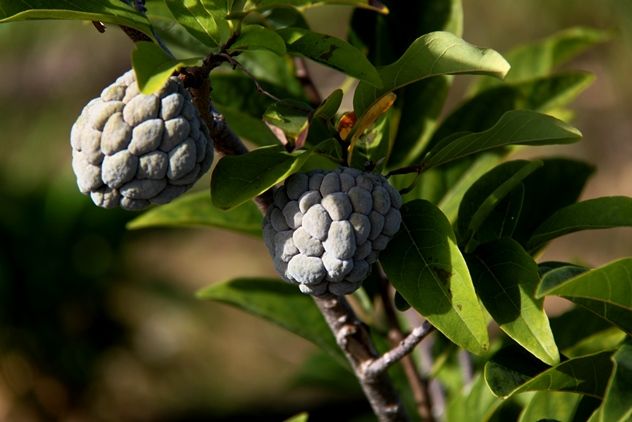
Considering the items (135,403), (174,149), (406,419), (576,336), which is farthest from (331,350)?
(135,403)

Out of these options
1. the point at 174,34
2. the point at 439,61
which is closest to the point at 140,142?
the point at 439,61

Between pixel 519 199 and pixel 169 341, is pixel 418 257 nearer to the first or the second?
pixel 519 199

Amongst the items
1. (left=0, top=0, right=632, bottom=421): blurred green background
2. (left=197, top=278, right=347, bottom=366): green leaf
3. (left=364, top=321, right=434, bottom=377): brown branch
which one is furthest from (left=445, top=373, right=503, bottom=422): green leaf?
(left=0, top=0, right=632, bottom=421): blurred green background

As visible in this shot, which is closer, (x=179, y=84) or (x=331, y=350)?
(x=179, y=84)

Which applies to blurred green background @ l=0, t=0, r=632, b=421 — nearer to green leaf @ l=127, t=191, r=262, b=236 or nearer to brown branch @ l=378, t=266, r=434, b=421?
brown branch @ l=378, t=266, r=434, b=421

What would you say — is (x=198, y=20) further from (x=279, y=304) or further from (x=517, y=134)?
(x=279, y=304)
